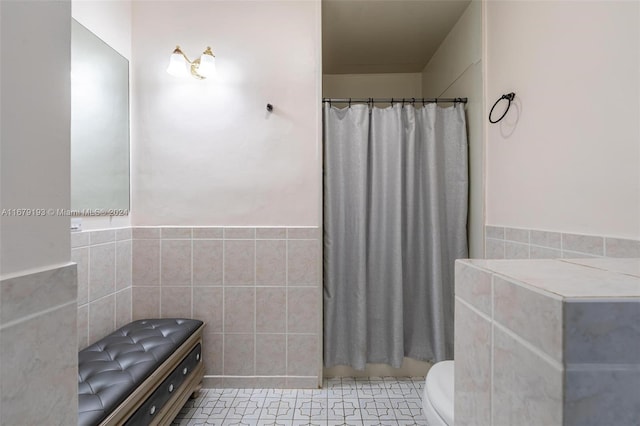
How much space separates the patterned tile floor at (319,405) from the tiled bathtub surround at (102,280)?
2.05 feet

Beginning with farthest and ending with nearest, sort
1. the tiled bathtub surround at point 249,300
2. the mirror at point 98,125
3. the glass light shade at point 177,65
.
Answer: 1. the tiled bathtub surround at point 249,300
2. the glass light shade at point 177,65
3. the mirror at point 98,125

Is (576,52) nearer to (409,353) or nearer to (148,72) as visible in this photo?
(409,353)

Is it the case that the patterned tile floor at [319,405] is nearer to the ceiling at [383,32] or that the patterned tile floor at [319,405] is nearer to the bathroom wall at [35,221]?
the bathroom wall at [35,221]

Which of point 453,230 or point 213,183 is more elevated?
point 213,183

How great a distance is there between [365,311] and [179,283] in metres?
1.15

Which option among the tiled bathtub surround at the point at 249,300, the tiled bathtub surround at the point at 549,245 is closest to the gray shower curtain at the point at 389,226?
the tiled bathtub surround at the point at 249,300

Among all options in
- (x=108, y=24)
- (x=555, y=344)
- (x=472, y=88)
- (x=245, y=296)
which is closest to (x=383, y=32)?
(x=472, y=88)

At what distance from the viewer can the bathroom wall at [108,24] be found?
4.63 feet

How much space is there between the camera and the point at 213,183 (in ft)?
5.87

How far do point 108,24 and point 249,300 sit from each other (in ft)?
5.63

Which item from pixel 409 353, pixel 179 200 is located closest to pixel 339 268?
pixel 409 353

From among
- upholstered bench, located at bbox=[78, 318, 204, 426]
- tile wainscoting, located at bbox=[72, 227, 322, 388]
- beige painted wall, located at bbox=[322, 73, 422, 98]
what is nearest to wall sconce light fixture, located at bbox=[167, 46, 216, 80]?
tile wainscoting, located at bbox=[72, 227, 322, 388]

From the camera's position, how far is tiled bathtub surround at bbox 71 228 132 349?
54.9 inches

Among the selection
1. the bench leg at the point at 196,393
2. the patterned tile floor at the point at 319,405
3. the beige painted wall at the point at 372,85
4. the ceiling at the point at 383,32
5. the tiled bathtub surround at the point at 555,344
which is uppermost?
the ceiling at the point at 383,32
